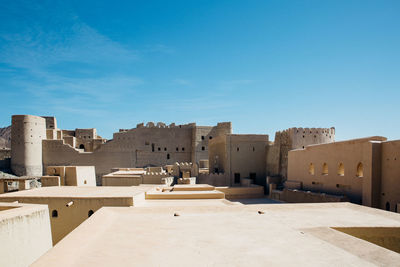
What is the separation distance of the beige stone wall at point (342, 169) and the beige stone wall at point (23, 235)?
1080 cm

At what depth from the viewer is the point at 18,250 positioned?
5.82 metres

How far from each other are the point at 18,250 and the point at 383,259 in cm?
660

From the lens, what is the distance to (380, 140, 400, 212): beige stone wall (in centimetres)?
961

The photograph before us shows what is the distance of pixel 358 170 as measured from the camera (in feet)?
38.1

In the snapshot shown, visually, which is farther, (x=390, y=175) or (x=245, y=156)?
(x=245, y=156)

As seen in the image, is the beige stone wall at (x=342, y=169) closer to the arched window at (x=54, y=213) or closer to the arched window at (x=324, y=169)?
the arched window at (x=324, y=169)

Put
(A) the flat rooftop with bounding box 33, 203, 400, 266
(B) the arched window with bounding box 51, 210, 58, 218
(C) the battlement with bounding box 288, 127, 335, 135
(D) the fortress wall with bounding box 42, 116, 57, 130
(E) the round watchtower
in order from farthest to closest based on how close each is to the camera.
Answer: (D) the fortress wall with bounding box 42, 116, 57, 130 → (E) the round watchtower → (C) the battlement with bounding box 288, 127, 335, 135 → (B) the arched window with bounding box 51, 210, 58, 218 → (A) the flat rooftop with bounding box 33, 203, 400, 266

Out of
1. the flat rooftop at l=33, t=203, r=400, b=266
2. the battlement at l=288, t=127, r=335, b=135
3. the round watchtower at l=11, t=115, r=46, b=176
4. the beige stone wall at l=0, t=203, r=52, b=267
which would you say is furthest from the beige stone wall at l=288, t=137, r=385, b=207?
the round watchtower at l=11, t=115, r=46, b=176

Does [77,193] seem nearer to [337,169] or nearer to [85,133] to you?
[337,169]

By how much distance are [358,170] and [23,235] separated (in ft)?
39.2

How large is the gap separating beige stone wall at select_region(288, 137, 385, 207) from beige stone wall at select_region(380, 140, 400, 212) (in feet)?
0.67

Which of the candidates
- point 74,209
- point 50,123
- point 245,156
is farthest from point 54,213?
point 50,123

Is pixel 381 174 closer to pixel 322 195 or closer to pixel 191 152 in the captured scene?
pixel 322 195

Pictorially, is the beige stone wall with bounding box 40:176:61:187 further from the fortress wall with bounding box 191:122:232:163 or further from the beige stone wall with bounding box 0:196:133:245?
the fortress wall with bounding box 191:122:232:163
